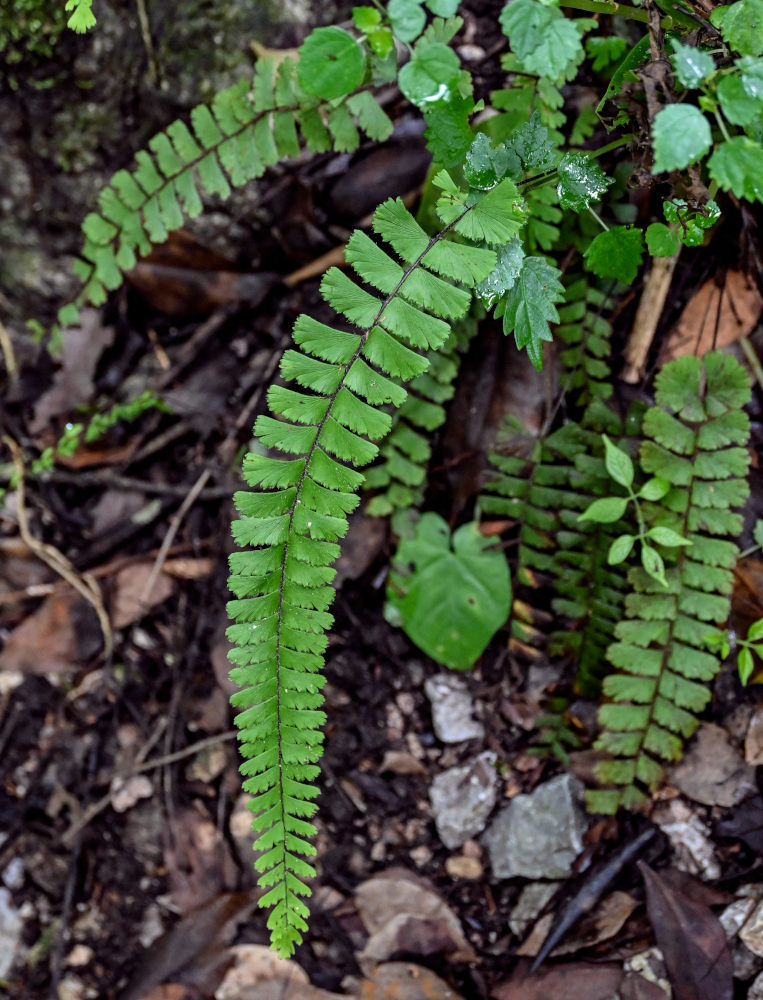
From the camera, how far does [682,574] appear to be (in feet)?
6.89

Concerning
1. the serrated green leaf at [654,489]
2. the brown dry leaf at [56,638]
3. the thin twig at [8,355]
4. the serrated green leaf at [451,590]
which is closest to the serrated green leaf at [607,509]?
Answer: the serrated green leaf at [654,489]

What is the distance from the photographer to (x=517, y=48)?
158 centimetres

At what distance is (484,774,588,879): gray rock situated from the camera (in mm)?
2338

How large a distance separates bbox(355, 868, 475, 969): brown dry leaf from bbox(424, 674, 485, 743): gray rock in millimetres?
480

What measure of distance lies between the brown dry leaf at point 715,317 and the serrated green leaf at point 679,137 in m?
1.08

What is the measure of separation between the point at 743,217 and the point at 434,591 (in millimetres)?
1454

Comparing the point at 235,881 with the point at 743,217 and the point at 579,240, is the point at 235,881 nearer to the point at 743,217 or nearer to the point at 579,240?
Result: the point at 579,240

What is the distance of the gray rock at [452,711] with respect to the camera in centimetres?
258

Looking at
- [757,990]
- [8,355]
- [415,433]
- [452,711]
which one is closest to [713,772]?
[757,990]

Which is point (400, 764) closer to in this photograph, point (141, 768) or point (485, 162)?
point (141, 768)

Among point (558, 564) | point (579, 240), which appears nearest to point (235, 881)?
point (558, 564)

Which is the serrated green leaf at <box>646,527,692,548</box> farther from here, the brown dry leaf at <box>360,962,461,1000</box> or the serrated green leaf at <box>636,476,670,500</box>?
the brown dry leaf at <box>360,962,461,1000</box>

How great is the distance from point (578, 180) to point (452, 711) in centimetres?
172

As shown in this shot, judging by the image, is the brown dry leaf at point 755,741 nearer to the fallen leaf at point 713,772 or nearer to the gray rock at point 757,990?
the fallen leaf at point 713,772
